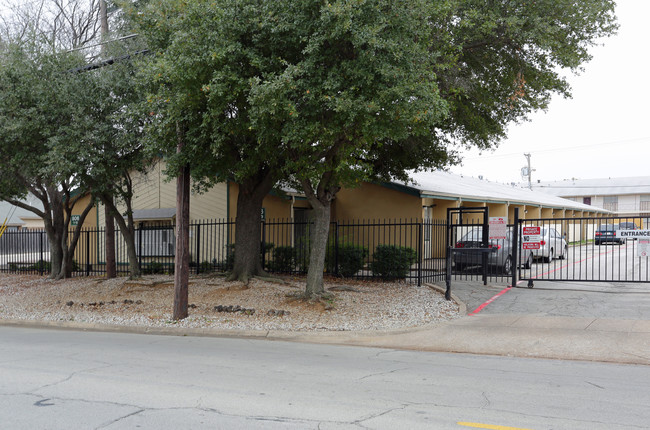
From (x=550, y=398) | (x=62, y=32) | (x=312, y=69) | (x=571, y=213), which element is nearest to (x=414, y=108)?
(x=312, y=69)

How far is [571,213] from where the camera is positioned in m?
39.9

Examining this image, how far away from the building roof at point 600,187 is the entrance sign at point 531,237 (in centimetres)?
4961

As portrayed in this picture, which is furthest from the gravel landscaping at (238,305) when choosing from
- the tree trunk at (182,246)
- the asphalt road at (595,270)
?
the asphalt road at (595,270)

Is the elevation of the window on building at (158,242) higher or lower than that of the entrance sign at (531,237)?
lower

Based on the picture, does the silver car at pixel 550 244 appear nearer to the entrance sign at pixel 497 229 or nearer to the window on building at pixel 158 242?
the entrance sign at pixel 497 229

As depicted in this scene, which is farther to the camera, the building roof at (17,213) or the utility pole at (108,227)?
the building roof at (17,213)

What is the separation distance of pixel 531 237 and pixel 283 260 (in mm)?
7826

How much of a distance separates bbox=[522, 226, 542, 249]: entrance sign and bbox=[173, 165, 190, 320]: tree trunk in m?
8.80

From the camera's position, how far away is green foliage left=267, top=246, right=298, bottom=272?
17812 millimetres

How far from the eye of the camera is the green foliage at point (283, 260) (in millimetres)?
17812

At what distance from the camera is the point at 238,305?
12320mm

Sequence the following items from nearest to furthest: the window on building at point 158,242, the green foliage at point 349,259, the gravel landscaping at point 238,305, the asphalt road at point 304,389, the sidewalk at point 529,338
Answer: the asphalt road at point 304,389, the sidewalk at point 529,338, the gravel landscaping at point 238,305, the green foliage at point 349,259, the window on building at point 158,242

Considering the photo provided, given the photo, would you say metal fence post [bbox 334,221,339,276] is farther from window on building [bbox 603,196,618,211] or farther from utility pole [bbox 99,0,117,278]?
window on building [bbox 603,196,618,211]

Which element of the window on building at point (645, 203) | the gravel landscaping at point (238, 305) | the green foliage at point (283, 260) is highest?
the window on building at point (645, 203)
